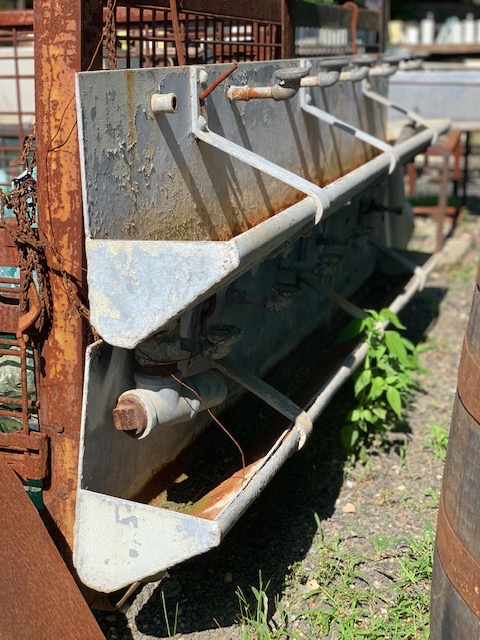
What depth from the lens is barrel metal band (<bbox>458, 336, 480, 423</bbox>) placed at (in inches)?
103

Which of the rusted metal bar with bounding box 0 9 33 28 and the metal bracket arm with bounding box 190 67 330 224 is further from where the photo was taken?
the rusted metal bar with bounding box 0 9 33 28

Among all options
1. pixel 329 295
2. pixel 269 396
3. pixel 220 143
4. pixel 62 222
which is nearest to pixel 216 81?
pixel 220 143

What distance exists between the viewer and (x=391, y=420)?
199 inches

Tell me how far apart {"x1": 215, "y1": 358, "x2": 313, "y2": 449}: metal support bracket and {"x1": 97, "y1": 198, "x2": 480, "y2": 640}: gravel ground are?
22.7 inches

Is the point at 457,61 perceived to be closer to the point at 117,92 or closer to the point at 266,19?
the point at 266,19

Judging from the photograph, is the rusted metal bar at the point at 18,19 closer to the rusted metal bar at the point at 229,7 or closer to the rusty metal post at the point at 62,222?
the rusted metal bar at the point at 229,7

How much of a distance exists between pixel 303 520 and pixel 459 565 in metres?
1.38

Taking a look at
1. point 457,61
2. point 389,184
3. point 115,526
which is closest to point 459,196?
point 389,184

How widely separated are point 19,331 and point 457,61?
54.8ft

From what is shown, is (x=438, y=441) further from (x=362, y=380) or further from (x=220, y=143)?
(x=220, y=143)

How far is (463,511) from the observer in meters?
2.69

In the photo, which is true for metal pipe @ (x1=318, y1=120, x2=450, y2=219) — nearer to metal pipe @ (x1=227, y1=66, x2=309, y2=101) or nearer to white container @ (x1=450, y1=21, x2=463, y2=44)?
metal pipe @ (x1=227, y1=66, x2=309, y2=101)

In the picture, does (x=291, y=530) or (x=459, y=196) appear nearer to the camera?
(x=291, y=530)

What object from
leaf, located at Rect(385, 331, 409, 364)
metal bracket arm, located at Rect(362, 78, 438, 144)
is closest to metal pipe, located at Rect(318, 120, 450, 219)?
metal bracket arm, located at Rect(362, 78, 438, 144)
